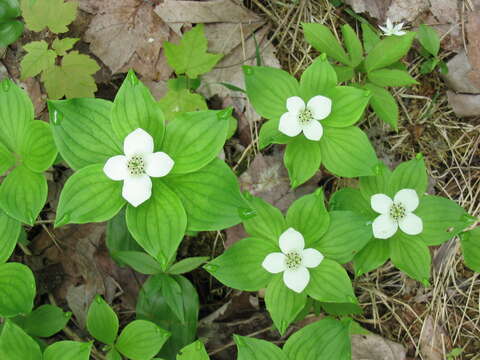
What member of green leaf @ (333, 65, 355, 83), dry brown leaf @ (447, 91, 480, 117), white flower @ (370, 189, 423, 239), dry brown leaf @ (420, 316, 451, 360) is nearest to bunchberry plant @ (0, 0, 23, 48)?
green leaf @ (333, 65, 355, 83)

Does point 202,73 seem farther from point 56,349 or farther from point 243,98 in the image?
point 56,349

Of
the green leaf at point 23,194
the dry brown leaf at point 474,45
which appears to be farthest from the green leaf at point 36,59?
the dry brown leaf at point 474,45

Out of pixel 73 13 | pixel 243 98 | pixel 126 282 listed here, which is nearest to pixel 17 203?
pixel 126 282

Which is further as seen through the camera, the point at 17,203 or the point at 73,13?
the point at 73,13

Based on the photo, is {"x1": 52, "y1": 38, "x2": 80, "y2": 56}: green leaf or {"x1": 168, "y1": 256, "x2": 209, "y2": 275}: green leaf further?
{"x1": 52, "y1": 38, "x2": 80, "y2": 56}: green leaf

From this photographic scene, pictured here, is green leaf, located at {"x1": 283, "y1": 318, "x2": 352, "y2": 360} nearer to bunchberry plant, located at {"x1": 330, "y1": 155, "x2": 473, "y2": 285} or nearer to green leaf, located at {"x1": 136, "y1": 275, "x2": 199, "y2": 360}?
bunchberry plant, located at {"x1": 330, "y1": 155, "x2": 473, "y2": 285}

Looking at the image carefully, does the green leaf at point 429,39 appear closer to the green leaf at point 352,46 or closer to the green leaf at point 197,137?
the green leaf at point 352,46
